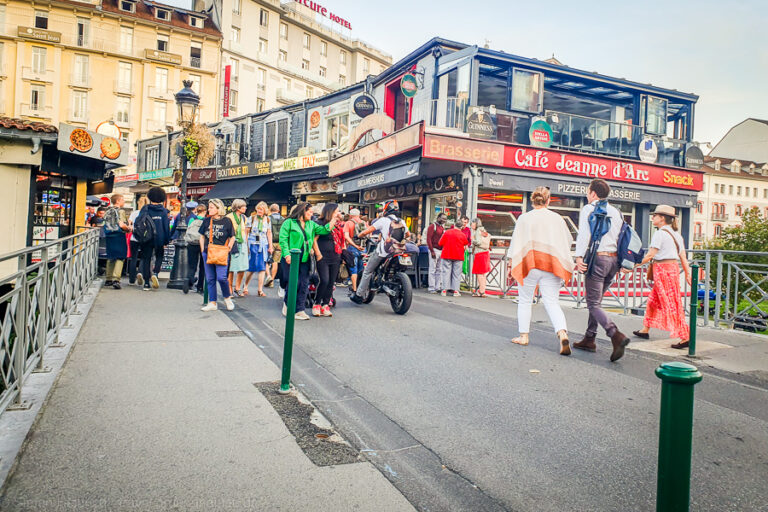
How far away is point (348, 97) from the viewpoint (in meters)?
22.9

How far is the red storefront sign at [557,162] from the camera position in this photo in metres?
15.4

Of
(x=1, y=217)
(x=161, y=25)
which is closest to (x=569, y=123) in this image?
(x=1, y=217)

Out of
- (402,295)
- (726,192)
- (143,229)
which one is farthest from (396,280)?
(726,192)

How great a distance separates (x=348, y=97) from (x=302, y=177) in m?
4.56

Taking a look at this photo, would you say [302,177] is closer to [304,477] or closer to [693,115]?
[693,115]

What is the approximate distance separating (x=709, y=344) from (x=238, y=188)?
24359mm

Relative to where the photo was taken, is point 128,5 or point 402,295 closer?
point 402,295

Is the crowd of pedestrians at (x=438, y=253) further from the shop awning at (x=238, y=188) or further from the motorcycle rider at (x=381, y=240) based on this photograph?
the shop awning at (x=238, y=188)

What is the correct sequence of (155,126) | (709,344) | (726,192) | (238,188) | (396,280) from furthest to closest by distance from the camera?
(726,192) → (155,126) → (238,188) → (396,280) → (709,344)

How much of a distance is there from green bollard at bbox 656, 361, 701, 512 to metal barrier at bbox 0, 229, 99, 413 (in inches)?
134

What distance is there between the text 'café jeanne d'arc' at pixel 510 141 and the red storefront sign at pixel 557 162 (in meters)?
0.04

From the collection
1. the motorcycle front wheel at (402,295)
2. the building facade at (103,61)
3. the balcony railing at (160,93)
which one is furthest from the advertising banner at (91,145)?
the balcony railing at (160,93)

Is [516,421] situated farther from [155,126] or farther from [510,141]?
[155,126]

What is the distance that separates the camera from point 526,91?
1761cm
